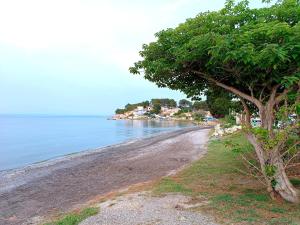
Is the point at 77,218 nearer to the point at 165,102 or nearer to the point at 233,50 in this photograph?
the point at 233,50

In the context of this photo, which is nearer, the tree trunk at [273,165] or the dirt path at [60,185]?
the tree trunk at [273,165]

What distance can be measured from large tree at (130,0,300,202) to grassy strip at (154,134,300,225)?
69 centimetres

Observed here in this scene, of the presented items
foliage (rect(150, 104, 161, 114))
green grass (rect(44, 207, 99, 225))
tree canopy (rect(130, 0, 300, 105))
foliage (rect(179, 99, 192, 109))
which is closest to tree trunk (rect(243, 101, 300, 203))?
tree canopy (rect(130, 0, 300, 105))

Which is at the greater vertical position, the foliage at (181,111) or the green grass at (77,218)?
the foliage at (181,111)

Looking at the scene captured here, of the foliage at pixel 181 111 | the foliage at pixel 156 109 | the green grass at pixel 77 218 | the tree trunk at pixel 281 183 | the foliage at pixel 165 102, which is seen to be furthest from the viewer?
the foliage at pixel 165 102

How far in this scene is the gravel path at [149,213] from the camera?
26.0 feet

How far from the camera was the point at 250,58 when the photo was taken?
7.41 metres

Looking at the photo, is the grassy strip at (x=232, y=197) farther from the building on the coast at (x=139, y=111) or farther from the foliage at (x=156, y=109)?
the building on the coast at (x=139, y=111)

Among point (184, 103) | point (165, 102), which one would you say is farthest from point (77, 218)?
point (165, 102)

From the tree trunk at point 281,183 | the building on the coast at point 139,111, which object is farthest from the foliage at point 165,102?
the tree trunk at point 281,183

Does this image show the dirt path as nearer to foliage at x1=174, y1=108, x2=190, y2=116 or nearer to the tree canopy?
the tree canopy

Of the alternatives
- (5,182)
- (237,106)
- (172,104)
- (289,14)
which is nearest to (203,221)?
(289,14)

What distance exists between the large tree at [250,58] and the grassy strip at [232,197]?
687 mm

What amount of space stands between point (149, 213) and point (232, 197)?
8.47ft
